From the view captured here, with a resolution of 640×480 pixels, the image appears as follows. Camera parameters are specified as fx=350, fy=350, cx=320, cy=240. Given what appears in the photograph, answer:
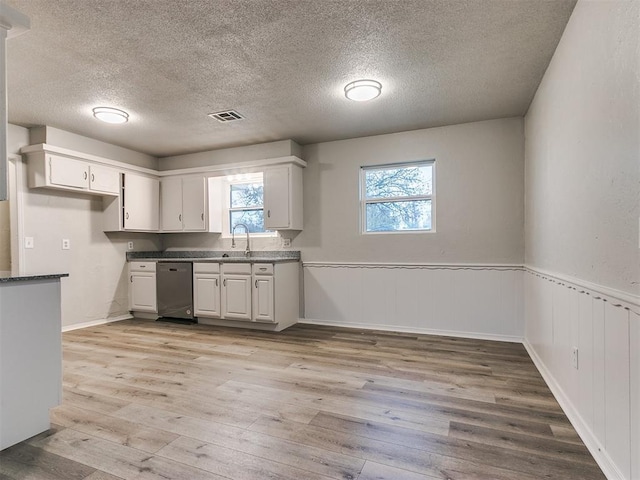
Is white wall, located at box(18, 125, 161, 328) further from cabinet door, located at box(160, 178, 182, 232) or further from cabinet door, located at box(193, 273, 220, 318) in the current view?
cabinet door, located at box(193, 273, 220, 318)

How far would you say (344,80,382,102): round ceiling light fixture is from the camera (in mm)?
2836

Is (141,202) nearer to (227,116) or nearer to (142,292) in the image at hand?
(142,292)

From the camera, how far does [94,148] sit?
4.35 m

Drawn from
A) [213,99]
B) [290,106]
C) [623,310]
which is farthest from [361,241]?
[623,310]

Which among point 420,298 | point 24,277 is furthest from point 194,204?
point 420,298

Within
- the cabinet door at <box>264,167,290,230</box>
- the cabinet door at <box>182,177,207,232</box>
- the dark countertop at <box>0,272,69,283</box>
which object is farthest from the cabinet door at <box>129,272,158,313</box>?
the dark countertop at <box>0,272,69,283</box>

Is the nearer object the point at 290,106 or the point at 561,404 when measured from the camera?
the point at 561,404

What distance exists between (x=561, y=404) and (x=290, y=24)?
2809 millimetres

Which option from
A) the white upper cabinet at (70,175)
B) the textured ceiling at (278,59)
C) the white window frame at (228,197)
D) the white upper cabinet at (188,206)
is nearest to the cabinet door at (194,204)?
the white upper cabinet at (188,206)

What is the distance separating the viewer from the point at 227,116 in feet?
11.8

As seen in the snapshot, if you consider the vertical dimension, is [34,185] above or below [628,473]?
above

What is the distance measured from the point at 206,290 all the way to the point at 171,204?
151 cm

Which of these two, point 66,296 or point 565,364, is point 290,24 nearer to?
point 565,364

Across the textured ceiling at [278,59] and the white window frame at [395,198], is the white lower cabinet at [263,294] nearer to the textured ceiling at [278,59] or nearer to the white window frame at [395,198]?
the white window frame at [395,198]
